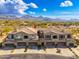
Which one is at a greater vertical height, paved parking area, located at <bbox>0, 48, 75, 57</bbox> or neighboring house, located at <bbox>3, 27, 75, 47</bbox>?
neighboring house, located at <bbox>3, 27, 75, 47</bbox>

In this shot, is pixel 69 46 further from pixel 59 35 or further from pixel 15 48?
pixel 15 48

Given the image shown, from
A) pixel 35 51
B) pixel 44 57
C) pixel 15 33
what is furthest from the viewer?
pixel 15 33

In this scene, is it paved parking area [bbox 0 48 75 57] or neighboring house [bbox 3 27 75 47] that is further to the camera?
neighboring house [bbox 3 27 75 47]

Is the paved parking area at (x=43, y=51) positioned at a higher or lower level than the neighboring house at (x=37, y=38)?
lower

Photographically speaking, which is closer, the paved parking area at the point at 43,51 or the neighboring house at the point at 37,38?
the paved parking area at the point at 43,51

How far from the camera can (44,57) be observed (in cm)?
4041

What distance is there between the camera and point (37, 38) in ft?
158

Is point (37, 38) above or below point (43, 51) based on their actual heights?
above

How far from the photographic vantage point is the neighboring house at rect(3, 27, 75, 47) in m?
47.5

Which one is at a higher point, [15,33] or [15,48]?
[15,33]

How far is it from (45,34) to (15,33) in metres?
6.62

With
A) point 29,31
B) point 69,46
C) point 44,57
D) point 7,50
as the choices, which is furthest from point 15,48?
point 69,46

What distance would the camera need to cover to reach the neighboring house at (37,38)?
47.5m

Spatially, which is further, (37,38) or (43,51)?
(37,38)
